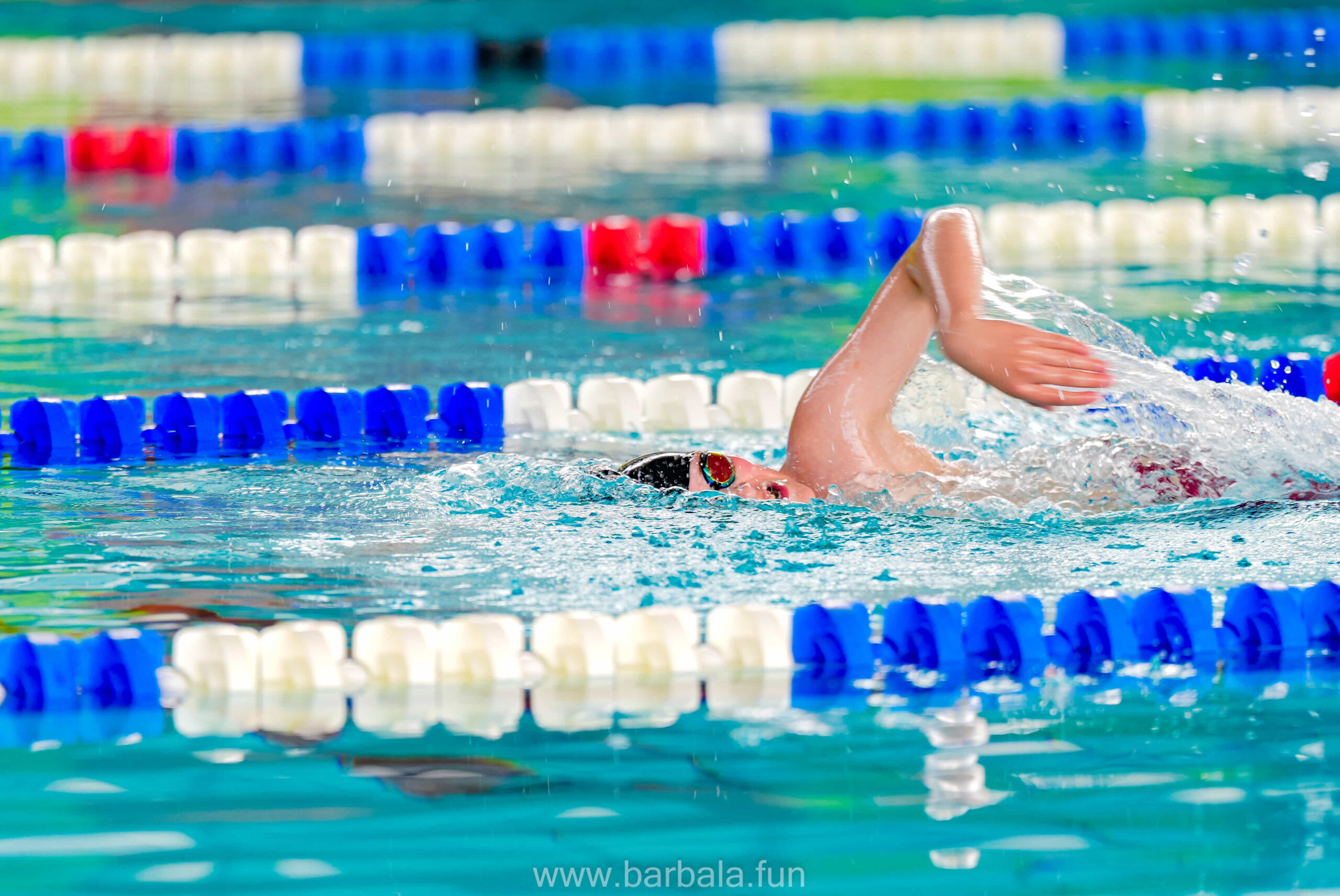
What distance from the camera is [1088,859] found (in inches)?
84.3

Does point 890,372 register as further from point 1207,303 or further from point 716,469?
point 1207,303

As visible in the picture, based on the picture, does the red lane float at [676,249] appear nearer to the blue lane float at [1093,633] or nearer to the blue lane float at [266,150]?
the blue lane float at [266,150]

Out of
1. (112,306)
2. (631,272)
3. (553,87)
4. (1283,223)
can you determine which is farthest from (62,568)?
(553,87)

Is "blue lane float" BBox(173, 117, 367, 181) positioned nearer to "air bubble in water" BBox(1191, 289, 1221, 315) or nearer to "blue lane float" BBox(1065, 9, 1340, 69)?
"air bubble in water" BBox(1191, 289, 1221, 315)

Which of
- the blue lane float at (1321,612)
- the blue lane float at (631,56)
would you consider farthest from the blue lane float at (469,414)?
the blue lane float at (631,56)

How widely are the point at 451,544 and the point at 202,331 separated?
222cm

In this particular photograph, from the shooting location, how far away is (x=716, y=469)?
10.7 feet

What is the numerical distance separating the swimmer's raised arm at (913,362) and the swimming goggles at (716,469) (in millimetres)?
189

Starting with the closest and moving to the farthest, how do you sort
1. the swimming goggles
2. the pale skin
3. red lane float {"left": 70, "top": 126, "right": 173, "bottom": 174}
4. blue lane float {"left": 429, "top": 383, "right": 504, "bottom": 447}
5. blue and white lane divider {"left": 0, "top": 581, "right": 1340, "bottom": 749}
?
1. blue and white lane divider {"left": 0, "top": 581, "right": 1340, "bottom": 749}
2. the pale skin
3. the swimming goggles
4. blue lane float {"left": 429, "top": 383, "right": 504, "bottom": 447}
5. red lane float {"left": 70, "top": 126, "right": 173, "bottom": 174}

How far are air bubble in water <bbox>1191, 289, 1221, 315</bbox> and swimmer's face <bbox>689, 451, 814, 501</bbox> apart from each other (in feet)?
7.70

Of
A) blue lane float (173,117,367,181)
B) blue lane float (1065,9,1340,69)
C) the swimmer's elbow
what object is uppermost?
blue lane float (1065,9,1340,69)

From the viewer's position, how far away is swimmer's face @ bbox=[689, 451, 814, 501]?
129 inches

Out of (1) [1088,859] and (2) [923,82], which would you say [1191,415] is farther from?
(2) [923,82]

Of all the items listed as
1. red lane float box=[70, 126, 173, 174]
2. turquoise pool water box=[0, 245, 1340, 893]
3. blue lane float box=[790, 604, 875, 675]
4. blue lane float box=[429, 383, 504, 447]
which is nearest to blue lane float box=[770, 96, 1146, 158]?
red lane float box=[70, 126, 173, 174]
